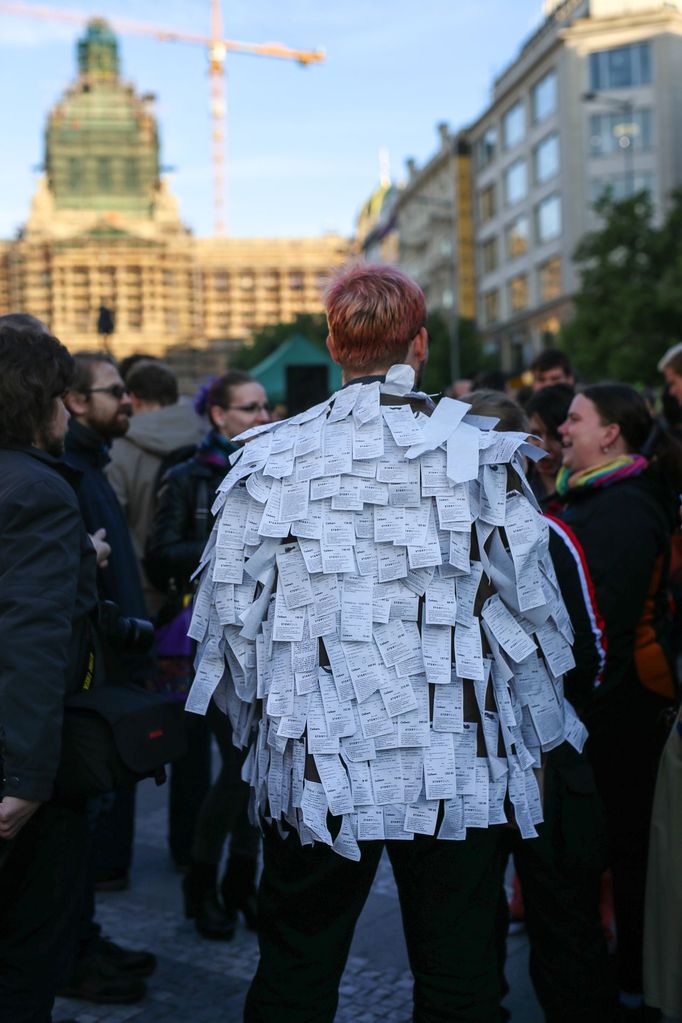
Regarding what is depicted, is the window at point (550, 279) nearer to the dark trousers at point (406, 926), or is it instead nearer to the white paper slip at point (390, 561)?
the white paper slip at point (390, 561)

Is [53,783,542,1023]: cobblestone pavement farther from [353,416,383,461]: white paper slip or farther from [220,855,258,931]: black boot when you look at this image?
[353,416,383,461]: white paper slip

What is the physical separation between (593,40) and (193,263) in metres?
79.4

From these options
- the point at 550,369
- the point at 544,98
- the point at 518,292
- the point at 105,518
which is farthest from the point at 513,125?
the point at 105,518

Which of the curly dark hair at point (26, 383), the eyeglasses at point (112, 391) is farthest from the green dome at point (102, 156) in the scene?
the curly dark hair at point (26, 383)

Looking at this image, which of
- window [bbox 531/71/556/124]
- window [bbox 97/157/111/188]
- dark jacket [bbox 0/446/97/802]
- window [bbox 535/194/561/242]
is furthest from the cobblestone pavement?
window [bbox 97/157/111/188]

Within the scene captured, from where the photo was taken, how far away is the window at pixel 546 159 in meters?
53.3

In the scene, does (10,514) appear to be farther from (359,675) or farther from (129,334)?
(129,334)

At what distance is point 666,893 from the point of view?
3.04 m

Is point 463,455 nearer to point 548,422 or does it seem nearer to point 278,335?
point 548,422

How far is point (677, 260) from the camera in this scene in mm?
Result: 32438

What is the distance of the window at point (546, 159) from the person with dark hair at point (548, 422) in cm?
5082

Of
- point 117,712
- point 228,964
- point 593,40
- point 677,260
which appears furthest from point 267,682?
point 593,40

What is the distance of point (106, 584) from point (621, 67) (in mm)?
51262

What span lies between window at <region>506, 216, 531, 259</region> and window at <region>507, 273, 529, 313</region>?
113 centimetres
